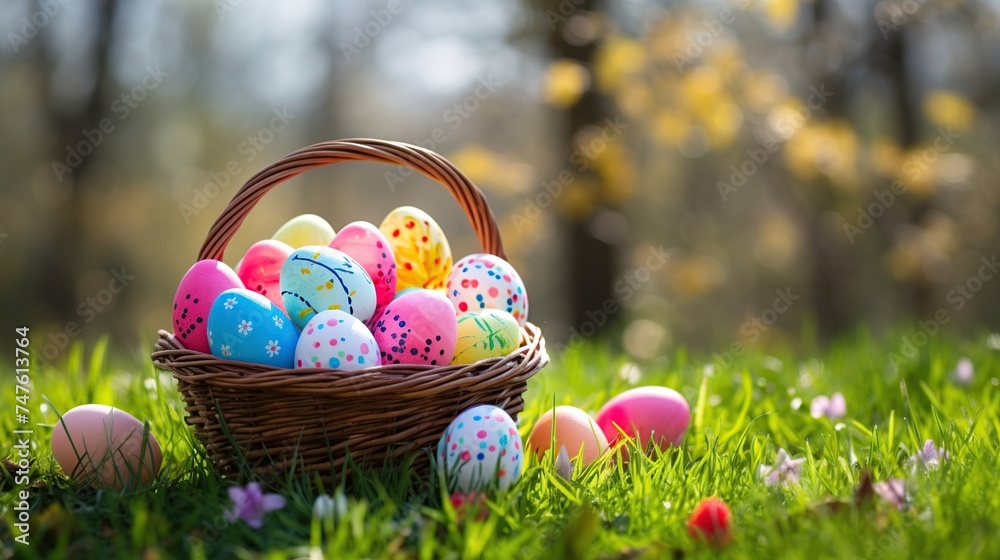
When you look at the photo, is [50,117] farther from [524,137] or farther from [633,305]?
[633,305]

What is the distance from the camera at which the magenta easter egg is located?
7.18ft

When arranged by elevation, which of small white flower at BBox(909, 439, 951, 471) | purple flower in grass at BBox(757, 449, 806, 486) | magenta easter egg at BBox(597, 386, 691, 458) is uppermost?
magenta easter egg at BBox(597, 386, 691, 458)

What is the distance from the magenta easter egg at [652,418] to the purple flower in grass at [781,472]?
0.31 meters

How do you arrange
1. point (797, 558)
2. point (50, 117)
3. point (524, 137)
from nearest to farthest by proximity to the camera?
point (797, 558) → point (50, 117) → point (524, 137)

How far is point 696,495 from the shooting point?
5.58ft

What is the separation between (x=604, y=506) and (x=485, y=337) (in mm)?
537

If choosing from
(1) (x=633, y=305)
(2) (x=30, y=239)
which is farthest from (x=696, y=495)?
(2) (x=30, y=239)

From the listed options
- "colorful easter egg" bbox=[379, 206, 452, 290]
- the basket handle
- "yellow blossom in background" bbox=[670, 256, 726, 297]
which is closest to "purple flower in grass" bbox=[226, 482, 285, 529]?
the basket handle

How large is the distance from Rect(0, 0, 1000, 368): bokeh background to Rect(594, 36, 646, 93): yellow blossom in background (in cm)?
2

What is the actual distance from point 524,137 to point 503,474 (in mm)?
9602

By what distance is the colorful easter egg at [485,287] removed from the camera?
7.18 ft

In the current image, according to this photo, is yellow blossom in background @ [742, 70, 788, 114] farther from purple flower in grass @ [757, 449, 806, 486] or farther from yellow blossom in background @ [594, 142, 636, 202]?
purple flower in grass @ [757, 449, 806, 486]

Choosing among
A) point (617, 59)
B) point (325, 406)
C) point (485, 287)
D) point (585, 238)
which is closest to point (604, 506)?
point (325, 406)

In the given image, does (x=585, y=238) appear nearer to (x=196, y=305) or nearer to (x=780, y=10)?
(x=780, y=10)
